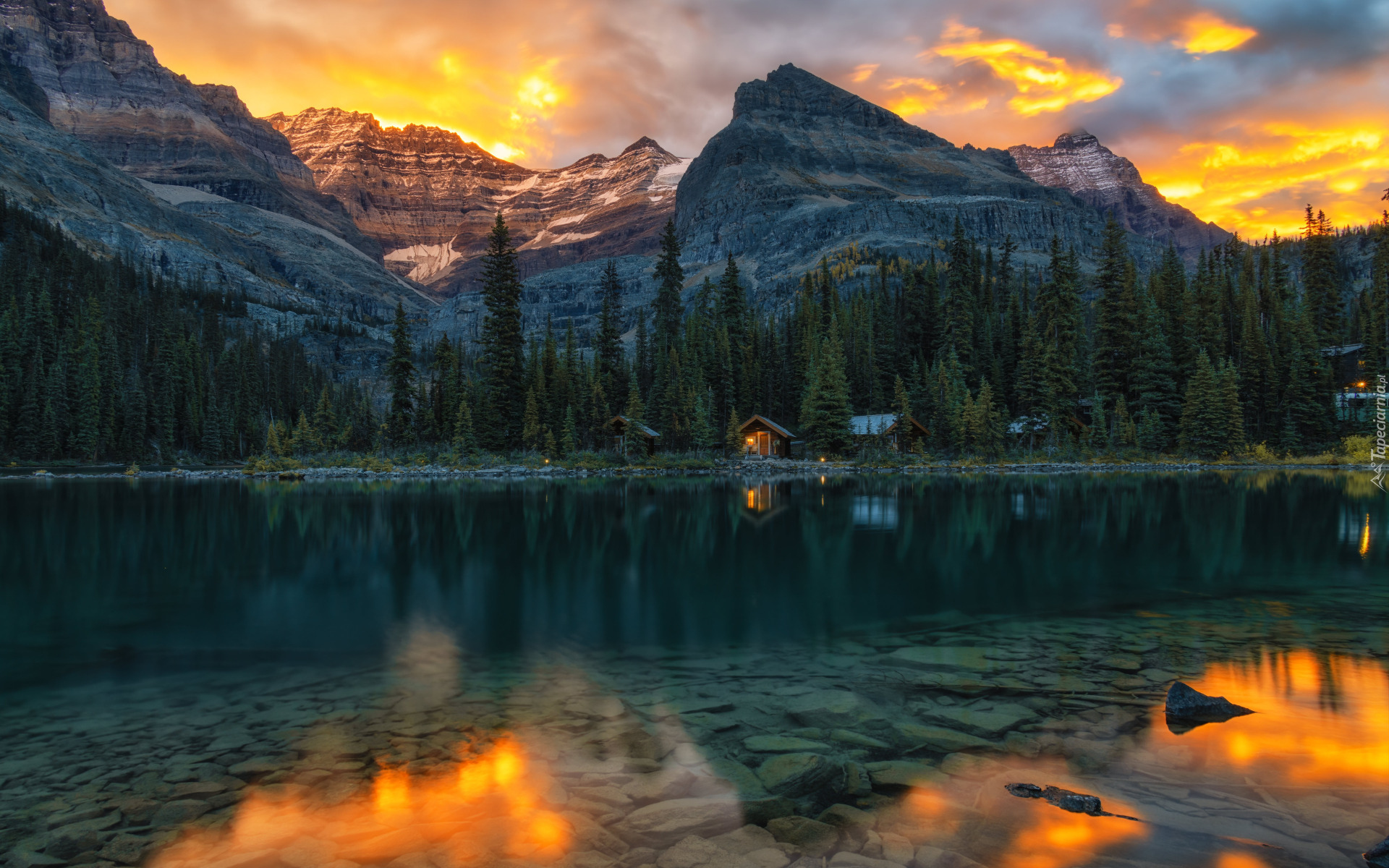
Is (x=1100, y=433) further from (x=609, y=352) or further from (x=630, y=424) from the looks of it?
(x=609, y=352)

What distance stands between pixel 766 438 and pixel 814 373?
8.40 meters

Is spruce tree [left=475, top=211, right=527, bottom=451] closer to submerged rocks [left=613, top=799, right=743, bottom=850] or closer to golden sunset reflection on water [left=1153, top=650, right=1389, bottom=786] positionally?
golden sunset reflection on water [left=1153, top=650, right=1389, bottom=786]

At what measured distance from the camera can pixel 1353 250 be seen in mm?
175250

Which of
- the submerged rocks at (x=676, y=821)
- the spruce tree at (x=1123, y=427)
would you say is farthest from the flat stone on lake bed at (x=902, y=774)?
the spruce tree at (x=1123, y=427)

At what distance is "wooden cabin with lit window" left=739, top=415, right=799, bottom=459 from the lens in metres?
74.3

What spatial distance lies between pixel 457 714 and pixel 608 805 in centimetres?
320

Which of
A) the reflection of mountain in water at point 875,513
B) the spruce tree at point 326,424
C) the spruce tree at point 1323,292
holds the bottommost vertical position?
the reflection of mountain in water at point 875,513

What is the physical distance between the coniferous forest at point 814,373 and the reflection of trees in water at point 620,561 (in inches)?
1219

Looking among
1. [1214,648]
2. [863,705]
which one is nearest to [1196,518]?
[1214,648]

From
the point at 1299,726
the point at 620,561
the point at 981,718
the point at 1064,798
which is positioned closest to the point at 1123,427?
the point at 620,561

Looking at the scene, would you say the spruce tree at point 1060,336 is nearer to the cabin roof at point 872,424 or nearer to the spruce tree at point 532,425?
the cabin roof at point 872,424

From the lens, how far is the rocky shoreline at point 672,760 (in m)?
5.80

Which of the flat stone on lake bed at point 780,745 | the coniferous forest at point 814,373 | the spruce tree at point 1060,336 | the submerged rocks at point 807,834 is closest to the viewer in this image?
the submerged rocks at point 807,834

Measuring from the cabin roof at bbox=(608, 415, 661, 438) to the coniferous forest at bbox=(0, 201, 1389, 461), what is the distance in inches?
38.8
